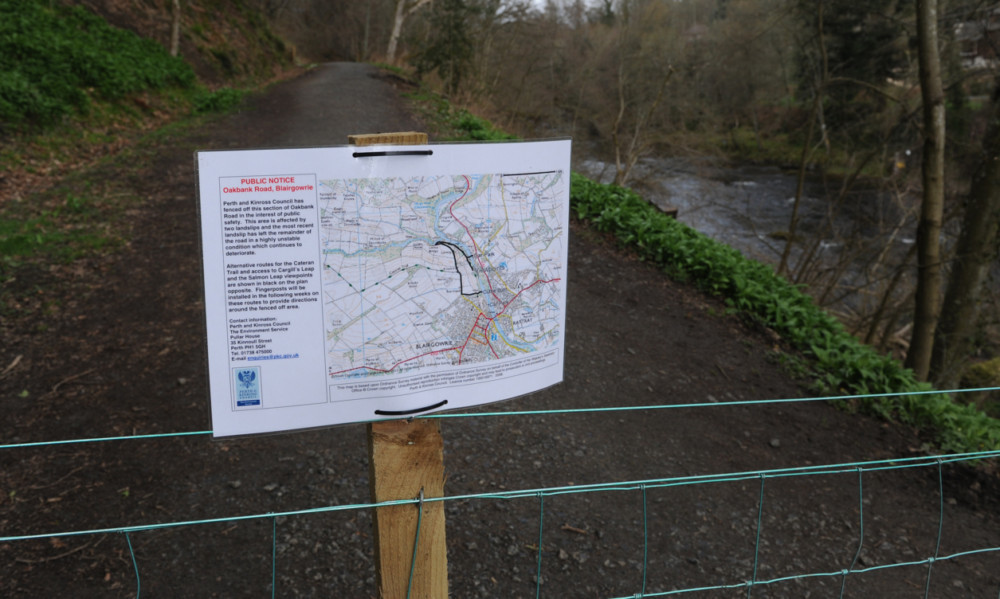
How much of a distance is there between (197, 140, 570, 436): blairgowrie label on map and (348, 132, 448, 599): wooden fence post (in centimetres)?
8

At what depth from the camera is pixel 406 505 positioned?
175cm

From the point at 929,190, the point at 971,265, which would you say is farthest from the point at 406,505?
the point at 971,265

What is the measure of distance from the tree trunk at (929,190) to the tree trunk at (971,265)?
0.41 m

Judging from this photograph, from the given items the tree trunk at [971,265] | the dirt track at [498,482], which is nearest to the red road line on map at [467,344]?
the dirt track at [498,482]

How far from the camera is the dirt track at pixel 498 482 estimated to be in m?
3.10

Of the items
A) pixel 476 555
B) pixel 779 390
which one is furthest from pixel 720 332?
pixel 476 555

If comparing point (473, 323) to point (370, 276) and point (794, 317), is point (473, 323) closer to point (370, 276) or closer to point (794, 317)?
point (370, 276)

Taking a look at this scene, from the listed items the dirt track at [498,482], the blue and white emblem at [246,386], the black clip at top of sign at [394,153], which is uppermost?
the black clip at top of sign at [394,153]

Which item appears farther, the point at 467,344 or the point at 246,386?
the point at 467,344

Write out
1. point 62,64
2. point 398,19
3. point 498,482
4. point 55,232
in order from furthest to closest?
point 398,19
point 62,64
point 55,232
point 498,482

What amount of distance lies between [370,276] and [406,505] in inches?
24.3

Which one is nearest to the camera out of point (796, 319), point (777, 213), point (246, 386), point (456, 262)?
point (246, 386)

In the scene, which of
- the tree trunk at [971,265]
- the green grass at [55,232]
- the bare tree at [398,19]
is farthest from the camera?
the bare tree at [398,19]

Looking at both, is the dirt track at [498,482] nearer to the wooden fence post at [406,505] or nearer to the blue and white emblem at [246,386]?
the wooden fence post at [406,505]
